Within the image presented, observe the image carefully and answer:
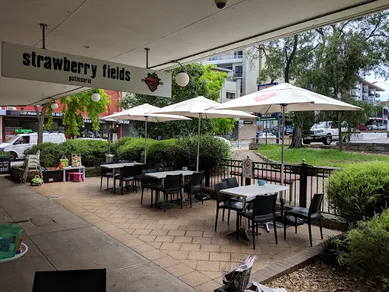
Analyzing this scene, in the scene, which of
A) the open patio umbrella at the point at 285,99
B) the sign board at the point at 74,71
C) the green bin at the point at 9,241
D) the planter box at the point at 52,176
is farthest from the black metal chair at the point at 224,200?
the planter box at the point at 52,176

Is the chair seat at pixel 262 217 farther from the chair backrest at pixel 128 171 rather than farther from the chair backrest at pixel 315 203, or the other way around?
the chair backrest at pixel 128 171

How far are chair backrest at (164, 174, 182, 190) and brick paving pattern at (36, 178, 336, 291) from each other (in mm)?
499

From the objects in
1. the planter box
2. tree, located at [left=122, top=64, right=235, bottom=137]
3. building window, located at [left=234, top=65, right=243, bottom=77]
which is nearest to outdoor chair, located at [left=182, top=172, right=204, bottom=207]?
the planter box

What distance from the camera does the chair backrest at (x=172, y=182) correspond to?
249 inches

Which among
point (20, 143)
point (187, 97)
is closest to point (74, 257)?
point (187, 97)

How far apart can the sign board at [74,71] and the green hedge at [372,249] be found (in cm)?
357

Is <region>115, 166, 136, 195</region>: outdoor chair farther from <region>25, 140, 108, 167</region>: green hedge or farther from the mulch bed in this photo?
the mulch bed

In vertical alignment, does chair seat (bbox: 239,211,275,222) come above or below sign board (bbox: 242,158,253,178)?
below

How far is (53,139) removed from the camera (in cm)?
1806

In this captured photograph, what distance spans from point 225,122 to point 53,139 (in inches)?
411

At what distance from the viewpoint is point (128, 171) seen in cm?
789

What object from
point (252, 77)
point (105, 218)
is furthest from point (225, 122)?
point (252, 77)

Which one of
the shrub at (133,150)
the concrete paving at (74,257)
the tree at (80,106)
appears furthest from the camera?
the tree at (80,106)

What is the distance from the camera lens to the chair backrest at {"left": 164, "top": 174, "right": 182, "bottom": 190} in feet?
20.7
